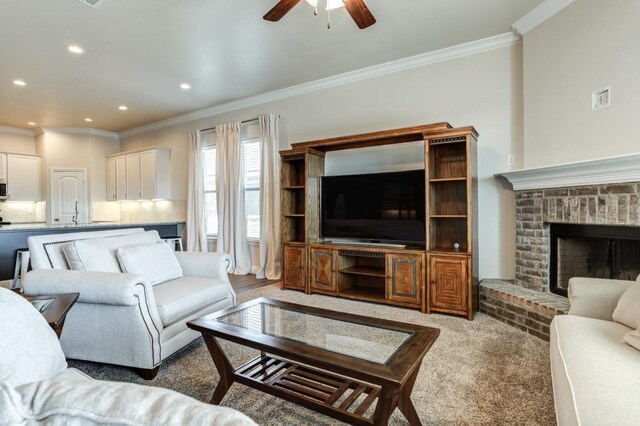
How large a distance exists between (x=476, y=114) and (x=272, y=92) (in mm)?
2852

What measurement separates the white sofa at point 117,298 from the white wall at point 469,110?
8.99 feet

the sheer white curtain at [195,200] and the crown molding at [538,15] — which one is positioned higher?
the crown molding at [538,15]

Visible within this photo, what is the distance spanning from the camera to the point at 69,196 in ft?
23.4

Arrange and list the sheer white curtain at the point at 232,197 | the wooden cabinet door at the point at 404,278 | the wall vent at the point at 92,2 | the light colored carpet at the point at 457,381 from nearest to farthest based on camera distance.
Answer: the light colored carpet at the point at 457,381, the wall vent at the point at 92,2, the wooden cabinet door at the point at 404,278, the sheer white curtain at the point at 232,197

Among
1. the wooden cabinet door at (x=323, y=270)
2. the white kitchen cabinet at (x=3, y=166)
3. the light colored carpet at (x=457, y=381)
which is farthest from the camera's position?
the white kitchen cabinet at (x=3, y=166)

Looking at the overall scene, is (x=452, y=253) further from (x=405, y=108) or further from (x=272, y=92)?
(x=272, y=92)

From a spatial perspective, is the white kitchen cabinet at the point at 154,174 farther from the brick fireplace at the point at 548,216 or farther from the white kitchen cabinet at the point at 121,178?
the brick fireplace at the point at 548,216

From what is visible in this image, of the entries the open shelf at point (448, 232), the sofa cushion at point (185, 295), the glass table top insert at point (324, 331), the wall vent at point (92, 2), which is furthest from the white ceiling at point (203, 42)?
the glass table top insert at point (324, 331)

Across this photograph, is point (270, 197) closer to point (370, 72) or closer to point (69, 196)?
point (370, 72)

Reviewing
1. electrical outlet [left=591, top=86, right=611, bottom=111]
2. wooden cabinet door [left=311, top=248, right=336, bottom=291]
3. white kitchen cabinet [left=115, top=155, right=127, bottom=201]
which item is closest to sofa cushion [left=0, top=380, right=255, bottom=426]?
electrical outlet [left=591, top=86, right=611, bottom=111]

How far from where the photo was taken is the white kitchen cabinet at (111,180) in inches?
287

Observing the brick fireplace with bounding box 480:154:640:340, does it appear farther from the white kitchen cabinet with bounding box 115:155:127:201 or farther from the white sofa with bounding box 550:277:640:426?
the white kitchen cabinet with bounding box 115:155:127:201

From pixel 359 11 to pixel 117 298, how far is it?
2.47 meters

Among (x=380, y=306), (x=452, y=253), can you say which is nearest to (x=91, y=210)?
(x=380, y=306)
